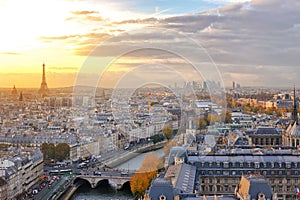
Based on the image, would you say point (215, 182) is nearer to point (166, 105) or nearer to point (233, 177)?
point (233, 177)

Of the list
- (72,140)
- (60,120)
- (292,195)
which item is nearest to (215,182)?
(292,195)

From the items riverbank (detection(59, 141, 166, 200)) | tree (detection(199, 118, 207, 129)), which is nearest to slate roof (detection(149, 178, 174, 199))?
riverbank (detection(59, 141, 166, 200))

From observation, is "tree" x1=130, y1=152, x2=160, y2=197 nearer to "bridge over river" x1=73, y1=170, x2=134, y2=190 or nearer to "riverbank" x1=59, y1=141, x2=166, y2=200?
"bridge over river" x1=73, y1=170, x2=134, y2=190

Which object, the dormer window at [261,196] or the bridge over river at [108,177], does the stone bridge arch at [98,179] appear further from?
the dormer window at [261,196]

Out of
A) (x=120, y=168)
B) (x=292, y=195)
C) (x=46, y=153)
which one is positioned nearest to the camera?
(x=292, y=195)

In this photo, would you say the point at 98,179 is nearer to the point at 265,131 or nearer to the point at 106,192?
the point at 106,192
